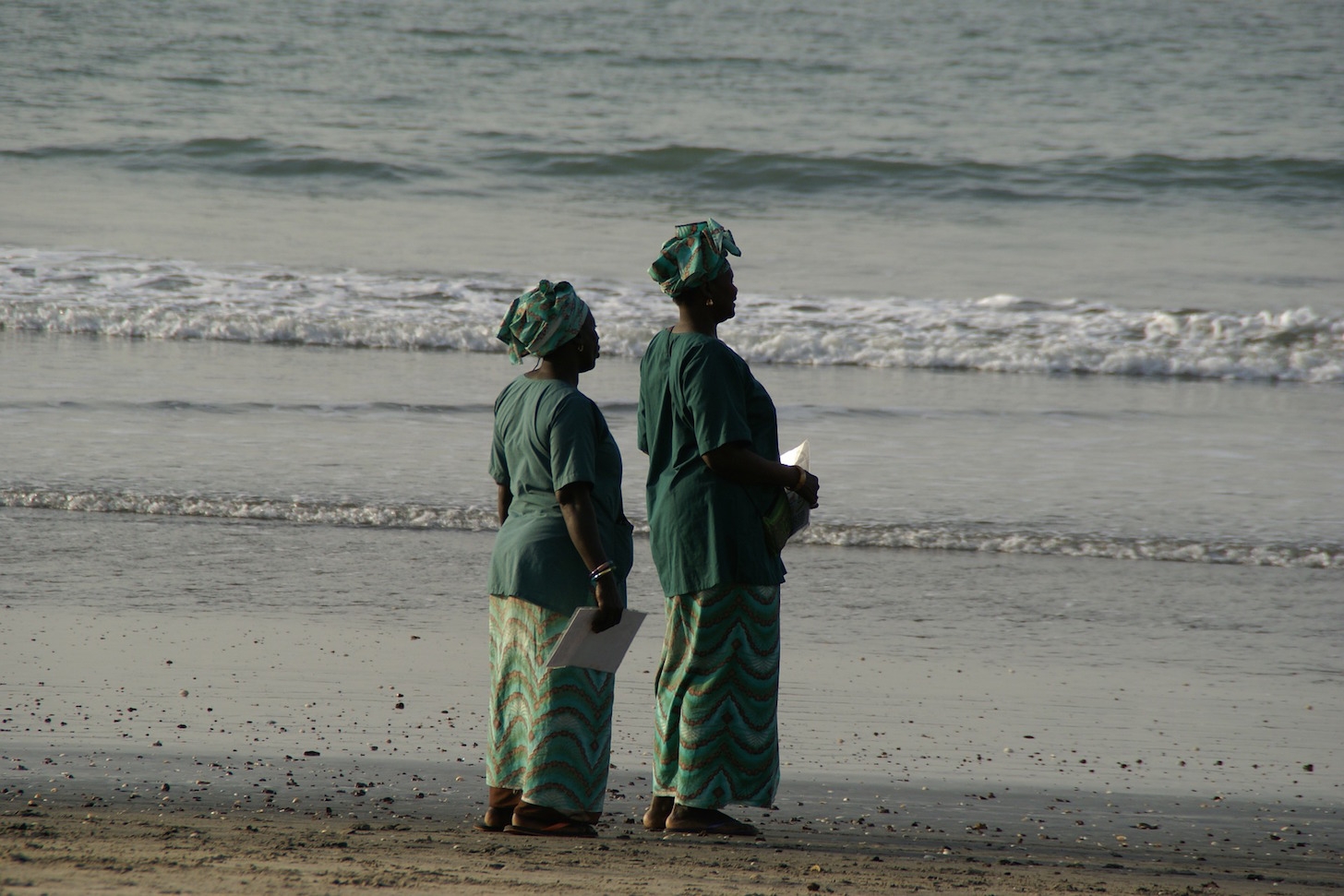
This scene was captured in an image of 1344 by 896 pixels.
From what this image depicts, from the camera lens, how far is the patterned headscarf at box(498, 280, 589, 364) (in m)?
3.44

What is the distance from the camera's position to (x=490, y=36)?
2912 cm

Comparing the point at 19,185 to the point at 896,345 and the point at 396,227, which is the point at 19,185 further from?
the point at 896,345

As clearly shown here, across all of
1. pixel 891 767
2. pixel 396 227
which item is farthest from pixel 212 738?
pixel 396 227

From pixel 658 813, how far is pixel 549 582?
697 mm

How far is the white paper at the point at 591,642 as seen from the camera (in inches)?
131

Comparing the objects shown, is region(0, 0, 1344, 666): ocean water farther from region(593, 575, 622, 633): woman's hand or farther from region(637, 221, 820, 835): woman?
region(593, 575, 622, 633): woman's hand

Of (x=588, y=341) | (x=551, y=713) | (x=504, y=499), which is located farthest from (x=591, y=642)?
(x=588, y=341)

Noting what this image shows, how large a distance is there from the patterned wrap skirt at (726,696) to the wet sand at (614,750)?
A: 144 mm

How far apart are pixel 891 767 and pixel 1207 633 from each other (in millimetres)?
1972

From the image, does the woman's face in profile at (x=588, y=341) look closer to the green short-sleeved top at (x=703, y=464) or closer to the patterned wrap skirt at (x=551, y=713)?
the green short-sleeved top at (x=703, y=464)

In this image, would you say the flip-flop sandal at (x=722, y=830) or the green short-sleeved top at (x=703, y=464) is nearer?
the green short-sleeved top at (x=703, y=464)

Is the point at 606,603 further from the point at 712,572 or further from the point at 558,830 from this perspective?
the point at 558,830

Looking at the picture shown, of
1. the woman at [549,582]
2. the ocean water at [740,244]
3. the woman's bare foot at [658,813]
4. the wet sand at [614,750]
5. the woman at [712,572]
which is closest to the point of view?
the wet sand at [614,750]

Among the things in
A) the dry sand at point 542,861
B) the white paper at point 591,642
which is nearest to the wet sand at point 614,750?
the dry sand at point 542,861
